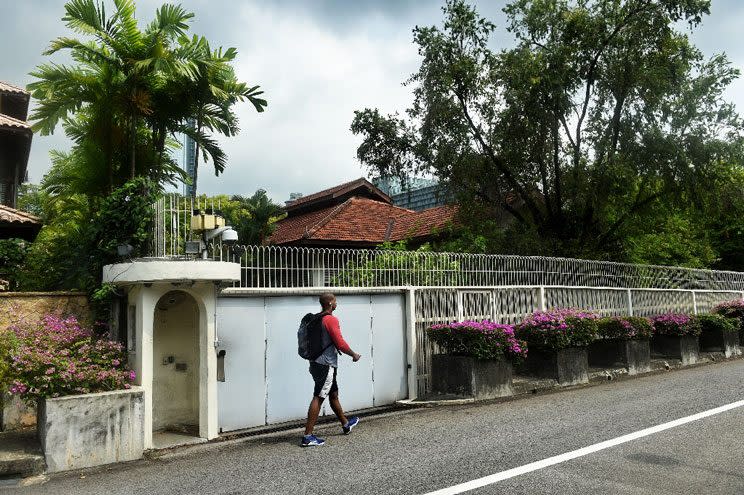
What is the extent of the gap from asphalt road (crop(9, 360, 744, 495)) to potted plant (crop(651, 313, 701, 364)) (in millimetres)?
5660

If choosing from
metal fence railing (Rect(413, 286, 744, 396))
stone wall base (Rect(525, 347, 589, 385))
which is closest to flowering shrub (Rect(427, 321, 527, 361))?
metal fence railing (Rect(413, 286, 744, 396))

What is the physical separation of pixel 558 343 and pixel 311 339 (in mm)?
5686

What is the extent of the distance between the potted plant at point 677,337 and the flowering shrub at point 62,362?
40.2 ft

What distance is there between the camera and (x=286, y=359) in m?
8.52

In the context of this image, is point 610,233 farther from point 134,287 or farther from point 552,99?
point 134,287

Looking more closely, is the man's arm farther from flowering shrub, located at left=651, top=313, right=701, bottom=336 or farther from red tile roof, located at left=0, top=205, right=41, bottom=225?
flowering shrub, located at left=651, top=313, right=701, bottom=336

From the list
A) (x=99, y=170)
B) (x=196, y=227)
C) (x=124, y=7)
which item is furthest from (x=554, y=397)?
(x=124, y=7)

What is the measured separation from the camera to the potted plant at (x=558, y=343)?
36.1ft

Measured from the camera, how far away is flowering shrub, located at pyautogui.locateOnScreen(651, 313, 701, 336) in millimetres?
14344

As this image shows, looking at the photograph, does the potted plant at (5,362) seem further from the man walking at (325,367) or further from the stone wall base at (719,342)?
the stone wall base at (719,342)

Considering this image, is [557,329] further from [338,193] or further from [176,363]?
[338,193]

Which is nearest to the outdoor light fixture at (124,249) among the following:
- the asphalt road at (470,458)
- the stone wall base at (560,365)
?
the asphalt road at (470,458)

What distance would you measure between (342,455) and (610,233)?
1442cm

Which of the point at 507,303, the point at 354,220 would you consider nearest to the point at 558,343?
the point at 507,303
